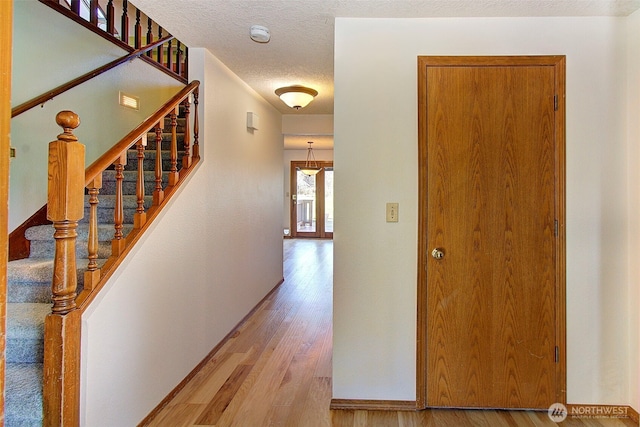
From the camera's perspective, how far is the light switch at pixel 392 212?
205 centimetres

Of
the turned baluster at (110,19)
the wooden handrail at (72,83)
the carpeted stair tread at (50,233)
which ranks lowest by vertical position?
the carpeted stair tread at (50,233)

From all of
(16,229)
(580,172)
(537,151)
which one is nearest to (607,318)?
(580,172)

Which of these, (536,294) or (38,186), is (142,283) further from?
(536,294)

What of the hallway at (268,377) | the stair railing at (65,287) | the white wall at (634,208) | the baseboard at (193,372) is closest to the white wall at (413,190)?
the white wall at (634,208)

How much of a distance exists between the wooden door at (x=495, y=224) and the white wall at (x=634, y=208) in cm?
37

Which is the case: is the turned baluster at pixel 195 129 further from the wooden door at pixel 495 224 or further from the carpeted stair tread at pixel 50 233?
the wooden door at pixel 495 224

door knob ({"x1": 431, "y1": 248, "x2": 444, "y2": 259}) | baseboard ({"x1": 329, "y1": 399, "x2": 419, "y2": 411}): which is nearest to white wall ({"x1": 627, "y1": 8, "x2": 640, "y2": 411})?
door knob ({"x1": 431, "y1": 248, "x2": 444, "y2": 259})

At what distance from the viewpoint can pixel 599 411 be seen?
1.97m

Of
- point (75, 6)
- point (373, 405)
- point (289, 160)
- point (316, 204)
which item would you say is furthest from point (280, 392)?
point (289, 160)

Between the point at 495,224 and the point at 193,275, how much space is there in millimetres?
2000

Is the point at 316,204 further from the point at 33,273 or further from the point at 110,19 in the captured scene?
the point at 33,273

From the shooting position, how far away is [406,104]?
204 centimetres

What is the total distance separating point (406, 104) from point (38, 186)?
98.1 inches

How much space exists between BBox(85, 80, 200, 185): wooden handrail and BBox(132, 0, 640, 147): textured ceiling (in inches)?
17.1
